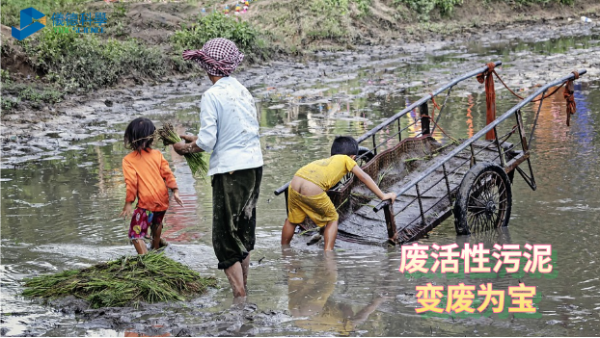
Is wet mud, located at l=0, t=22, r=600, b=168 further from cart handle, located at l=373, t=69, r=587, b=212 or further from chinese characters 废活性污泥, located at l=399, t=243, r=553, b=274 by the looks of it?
chinese characters 废活性污泥, located at l=399, t=243, r=553, b=274

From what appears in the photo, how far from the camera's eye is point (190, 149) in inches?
195

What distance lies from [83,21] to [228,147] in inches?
669

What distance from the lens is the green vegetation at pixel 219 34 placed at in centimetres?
1892

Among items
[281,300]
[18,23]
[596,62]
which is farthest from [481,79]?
Result: [18,23]

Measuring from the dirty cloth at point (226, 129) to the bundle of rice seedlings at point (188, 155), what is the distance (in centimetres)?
64

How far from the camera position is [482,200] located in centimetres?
687

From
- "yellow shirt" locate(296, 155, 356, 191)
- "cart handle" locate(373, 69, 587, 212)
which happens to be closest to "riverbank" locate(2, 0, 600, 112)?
"yellow shirt" locate(296, 155, 356, 191)

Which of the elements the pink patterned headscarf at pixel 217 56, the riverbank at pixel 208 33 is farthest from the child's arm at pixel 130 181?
the riverbank at pixel 208 33

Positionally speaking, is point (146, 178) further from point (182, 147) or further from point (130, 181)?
point (182, 147)

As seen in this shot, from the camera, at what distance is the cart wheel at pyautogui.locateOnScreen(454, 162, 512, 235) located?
21.4ft

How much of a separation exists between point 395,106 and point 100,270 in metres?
9.86

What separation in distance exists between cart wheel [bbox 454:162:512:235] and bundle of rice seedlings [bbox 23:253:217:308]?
2280 mm

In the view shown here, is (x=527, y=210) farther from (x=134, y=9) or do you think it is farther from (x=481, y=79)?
(x=134, y=9)

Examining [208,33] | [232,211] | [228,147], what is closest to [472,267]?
[232,211]
